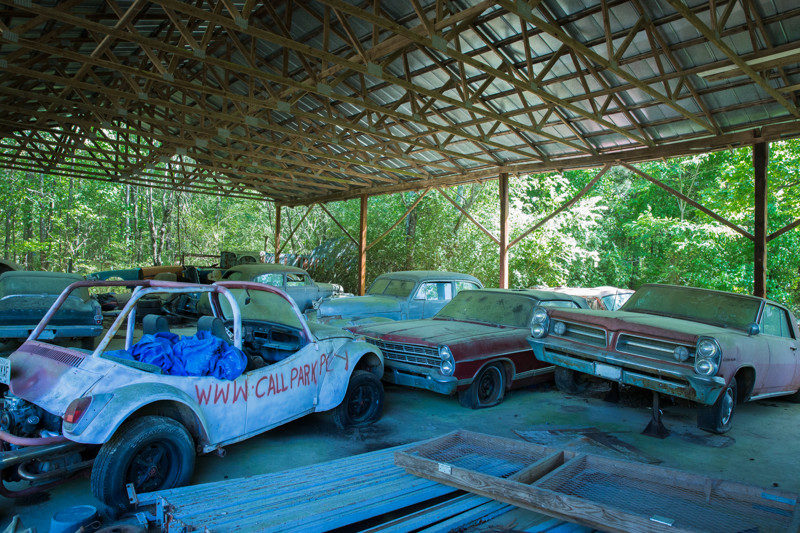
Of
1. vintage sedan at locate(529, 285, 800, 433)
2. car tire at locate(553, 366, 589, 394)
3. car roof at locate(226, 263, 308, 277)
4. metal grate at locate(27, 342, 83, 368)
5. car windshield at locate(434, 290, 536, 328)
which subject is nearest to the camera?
metal grate at locate(27, 342, 83, 368)

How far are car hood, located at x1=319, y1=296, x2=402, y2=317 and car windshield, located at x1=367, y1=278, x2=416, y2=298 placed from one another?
0.31 metres

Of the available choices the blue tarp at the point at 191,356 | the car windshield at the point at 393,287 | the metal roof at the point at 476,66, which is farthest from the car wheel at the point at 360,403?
the metal roof at the point at 476,66

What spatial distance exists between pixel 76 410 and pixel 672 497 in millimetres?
3884

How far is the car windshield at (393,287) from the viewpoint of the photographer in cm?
949

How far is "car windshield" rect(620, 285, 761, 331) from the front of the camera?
5.96 metres

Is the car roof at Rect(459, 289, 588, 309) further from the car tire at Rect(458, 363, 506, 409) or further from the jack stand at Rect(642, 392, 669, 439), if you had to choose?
the jack stand at Rect(642, 392, 669, 439)

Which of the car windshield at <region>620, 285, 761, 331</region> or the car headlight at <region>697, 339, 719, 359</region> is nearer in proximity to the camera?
the car headlight at <region>697, 339, 719, 359</region>

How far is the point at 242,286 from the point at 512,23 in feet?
21.8

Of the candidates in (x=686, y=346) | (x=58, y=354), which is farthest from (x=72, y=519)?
(x=686, y=346)

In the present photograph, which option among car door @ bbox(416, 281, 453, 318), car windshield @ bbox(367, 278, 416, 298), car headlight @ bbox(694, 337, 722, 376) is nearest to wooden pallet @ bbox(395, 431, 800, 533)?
car headlight @ bbox(694, 337, 722, 376)

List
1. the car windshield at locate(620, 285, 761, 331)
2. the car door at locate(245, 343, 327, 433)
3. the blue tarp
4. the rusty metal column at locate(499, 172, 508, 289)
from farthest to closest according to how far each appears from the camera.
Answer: the rusty metal column at locate(499, 172, 508, 289) → the car windshield at locate(620, 285, 761, 331) → the car door at locate(245, 343, 327, 433) → the blue tarp

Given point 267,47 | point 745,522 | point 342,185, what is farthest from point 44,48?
point 342,185

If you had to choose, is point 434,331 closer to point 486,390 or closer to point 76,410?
point 486,390

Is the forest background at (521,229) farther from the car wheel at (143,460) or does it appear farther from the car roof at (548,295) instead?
the car wheel at (143,460)
